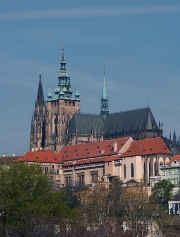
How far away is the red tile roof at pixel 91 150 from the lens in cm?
17575

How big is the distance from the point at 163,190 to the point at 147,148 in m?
20.9

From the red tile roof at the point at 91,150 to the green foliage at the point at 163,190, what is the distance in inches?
867

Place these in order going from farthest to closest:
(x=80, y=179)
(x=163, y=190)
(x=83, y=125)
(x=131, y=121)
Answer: (x=83, y=125) → (x=131, y=121) → (x=80, y=179) → (x=163, y=190)

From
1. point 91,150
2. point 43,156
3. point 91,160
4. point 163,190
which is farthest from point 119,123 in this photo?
point 163,190

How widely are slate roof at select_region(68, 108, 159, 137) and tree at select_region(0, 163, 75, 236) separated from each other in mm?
95063

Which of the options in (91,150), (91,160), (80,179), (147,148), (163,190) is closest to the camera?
(163,190)

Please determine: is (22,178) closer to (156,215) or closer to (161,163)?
(156,215)

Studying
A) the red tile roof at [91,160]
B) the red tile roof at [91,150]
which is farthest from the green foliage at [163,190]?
the red tile roof at [91,150]

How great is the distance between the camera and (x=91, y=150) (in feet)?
589

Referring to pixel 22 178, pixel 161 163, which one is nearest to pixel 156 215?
pixel 22 178

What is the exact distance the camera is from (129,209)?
10781 centimetres

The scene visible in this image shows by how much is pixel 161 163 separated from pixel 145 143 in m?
4.81

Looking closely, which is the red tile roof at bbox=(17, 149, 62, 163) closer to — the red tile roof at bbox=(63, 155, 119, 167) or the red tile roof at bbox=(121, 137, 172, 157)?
the red tile roof at bbox=(63, 155, 119, 167)

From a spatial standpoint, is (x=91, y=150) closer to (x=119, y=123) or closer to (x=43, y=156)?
(x=43, y=156)
